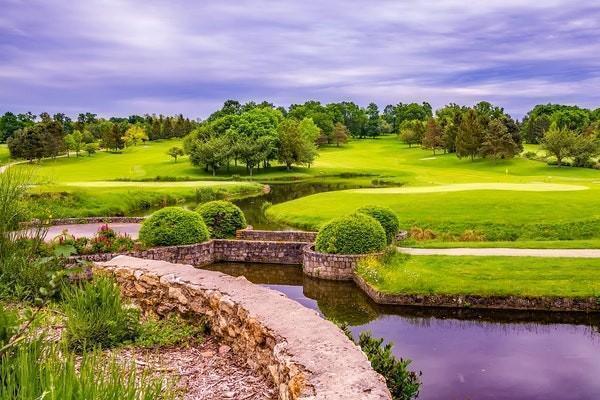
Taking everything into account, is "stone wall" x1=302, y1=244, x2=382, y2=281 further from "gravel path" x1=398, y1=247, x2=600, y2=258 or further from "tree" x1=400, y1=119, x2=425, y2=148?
"tree" x1=400, y1=119, x2=425, y2=148

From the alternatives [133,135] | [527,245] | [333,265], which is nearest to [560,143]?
[527,245]

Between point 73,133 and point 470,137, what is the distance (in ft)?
213

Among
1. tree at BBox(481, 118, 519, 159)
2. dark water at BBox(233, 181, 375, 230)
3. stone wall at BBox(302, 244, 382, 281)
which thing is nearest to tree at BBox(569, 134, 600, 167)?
tree at BBox(481, 118, 519, 159)

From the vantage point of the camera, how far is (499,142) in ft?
248

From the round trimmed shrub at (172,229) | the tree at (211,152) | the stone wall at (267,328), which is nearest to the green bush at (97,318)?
the stone wall at (267,328)

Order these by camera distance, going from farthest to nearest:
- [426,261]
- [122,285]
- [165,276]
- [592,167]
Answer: [592,167] < [426,261] < [122,285] < [165,276]

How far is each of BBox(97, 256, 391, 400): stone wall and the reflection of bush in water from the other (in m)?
7.41

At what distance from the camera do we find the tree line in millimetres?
77475

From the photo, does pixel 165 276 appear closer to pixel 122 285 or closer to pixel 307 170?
pixel 122 285

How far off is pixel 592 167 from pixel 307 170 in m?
34.9

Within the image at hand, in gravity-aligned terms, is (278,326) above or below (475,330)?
above

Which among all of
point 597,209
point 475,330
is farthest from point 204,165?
point 475,330

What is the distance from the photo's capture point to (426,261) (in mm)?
20516

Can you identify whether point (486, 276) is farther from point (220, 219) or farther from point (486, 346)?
point (220, 219)
